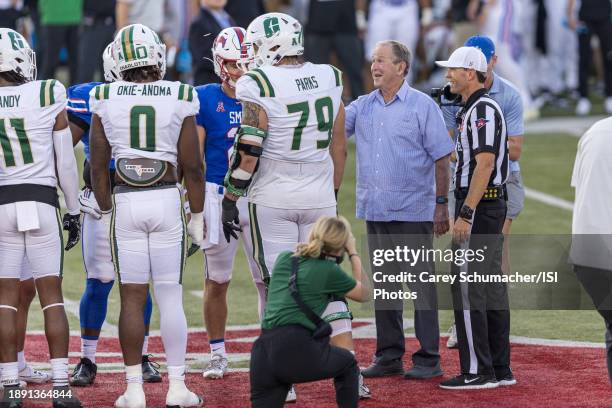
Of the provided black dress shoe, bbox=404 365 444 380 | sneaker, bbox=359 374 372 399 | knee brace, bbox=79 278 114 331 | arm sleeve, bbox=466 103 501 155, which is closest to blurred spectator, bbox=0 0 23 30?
knee brace, bbox=79 278 114 331

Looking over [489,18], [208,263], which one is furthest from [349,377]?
[489,18]

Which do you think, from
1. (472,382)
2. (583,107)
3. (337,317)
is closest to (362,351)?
(472,382)

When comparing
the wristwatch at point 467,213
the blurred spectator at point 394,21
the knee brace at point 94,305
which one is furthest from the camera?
the blurred spectator at point 394,21

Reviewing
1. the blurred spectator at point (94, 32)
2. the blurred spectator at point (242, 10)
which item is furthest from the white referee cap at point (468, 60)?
the blurred spectator at point (94, 32)

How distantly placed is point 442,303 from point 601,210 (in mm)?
1638

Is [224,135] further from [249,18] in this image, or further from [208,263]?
[249,18]

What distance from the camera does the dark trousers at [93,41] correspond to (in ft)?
48.6

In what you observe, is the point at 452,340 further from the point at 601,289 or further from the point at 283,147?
the point at 283,147

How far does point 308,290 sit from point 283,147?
3.40 ft

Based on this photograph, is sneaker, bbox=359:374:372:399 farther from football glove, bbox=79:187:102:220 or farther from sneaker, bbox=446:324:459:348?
football glove, bbox=79:187:102:220

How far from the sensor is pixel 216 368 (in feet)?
25.5

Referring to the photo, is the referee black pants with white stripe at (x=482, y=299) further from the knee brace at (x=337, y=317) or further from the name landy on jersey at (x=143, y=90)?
the name landy on jersey at (x=143, y=90)

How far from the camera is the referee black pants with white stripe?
0.75 m

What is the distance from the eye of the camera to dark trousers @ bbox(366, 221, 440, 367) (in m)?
7.74
